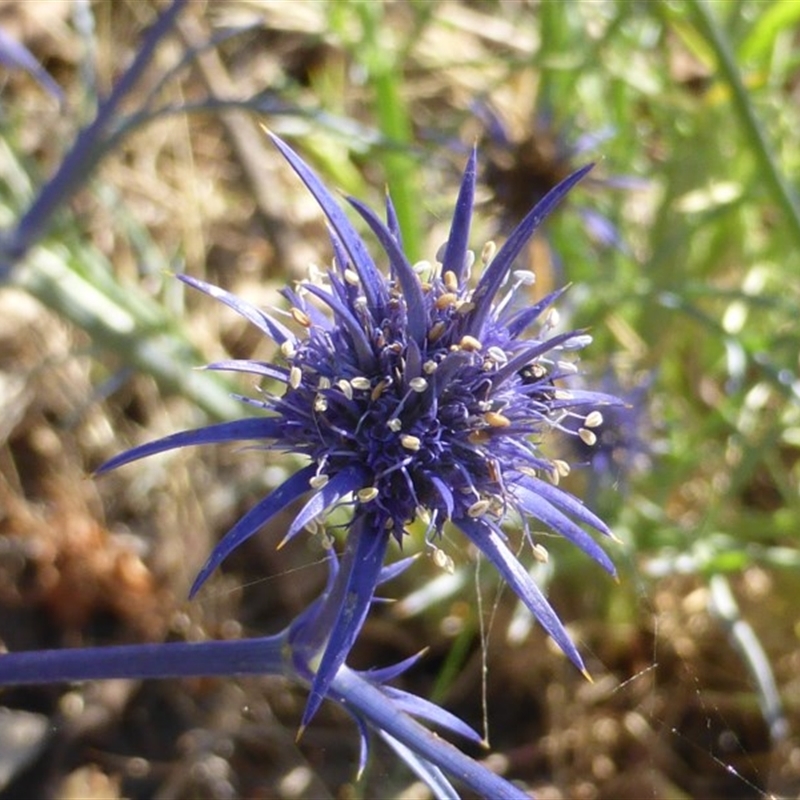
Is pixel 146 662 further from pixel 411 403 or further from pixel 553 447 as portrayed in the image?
pixel 553 447

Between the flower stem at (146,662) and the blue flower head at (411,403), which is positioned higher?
the blue flower head at (411,403)

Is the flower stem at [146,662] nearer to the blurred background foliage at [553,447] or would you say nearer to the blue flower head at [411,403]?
the blue flower head at [411,403]

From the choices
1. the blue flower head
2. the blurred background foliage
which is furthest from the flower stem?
the blurred background foliage

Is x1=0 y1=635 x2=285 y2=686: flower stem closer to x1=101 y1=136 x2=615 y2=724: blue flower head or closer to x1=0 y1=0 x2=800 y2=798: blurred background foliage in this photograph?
x1=101 y1=136 x2=615 y2=724: blue flower head

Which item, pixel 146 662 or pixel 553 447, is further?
pixel 553 447

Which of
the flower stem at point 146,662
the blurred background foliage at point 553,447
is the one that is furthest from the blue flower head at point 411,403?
the blurred background foliage at point 553,447

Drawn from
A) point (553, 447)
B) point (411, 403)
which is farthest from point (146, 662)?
point (553, 447)
